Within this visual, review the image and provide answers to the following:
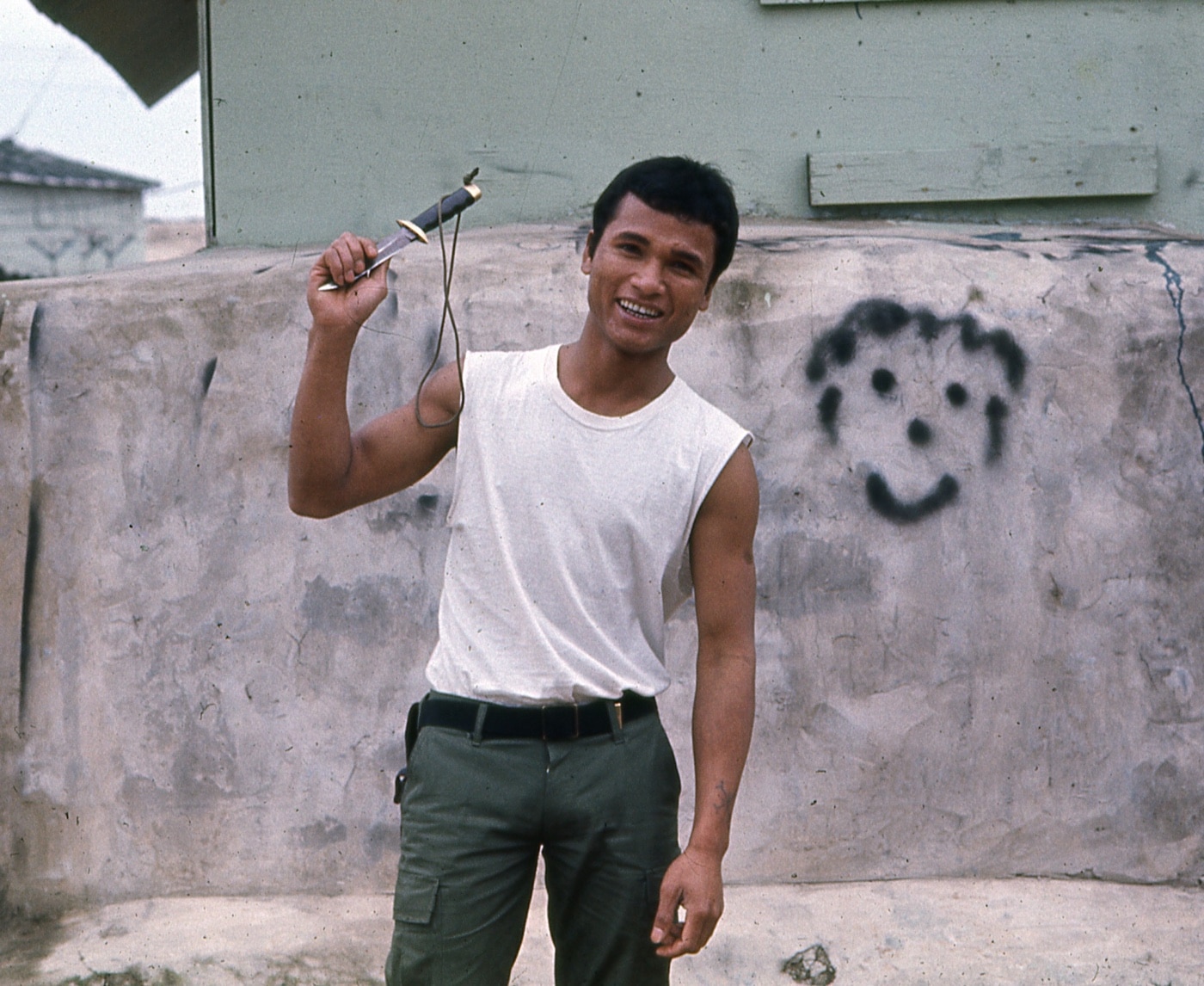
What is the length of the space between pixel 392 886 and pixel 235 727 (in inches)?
25.2

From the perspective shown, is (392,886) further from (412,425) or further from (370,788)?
(412,425)

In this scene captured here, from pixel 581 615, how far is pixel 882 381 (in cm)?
201

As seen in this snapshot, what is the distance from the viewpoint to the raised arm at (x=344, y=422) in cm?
215

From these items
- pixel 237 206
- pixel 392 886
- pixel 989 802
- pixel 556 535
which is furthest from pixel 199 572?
pixel 989 802

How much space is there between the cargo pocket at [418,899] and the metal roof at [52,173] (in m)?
19.1

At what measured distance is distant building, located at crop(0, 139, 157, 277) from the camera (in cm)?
1967

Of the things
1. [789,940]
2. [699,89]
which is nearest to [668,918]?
[789,940]

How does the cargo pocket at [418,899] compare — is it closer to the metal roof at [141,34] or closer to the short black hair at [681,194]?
the short black hair at [681,194]

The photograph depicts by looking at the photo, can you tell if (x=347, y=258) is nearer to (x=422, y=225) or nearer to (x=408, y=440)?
(x=422, y=225)

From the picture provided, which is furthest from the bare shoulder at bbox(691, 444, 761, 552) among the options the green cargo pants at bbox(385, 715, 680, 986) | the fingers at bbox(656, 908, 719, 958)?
the fingers at bbox(656, 908, 719, 958)

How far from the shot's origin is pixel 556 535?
220cm

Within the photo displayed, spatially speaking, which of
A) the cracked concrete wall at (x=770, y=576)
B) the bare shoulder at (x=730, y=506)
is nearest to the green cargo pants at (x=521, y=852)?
the bare shoulder at (x=730, y=506)

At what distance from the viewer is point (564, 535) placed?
220 cm

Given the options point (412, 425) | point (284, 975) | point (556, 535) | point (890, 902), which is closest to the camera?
point (556, 535)
